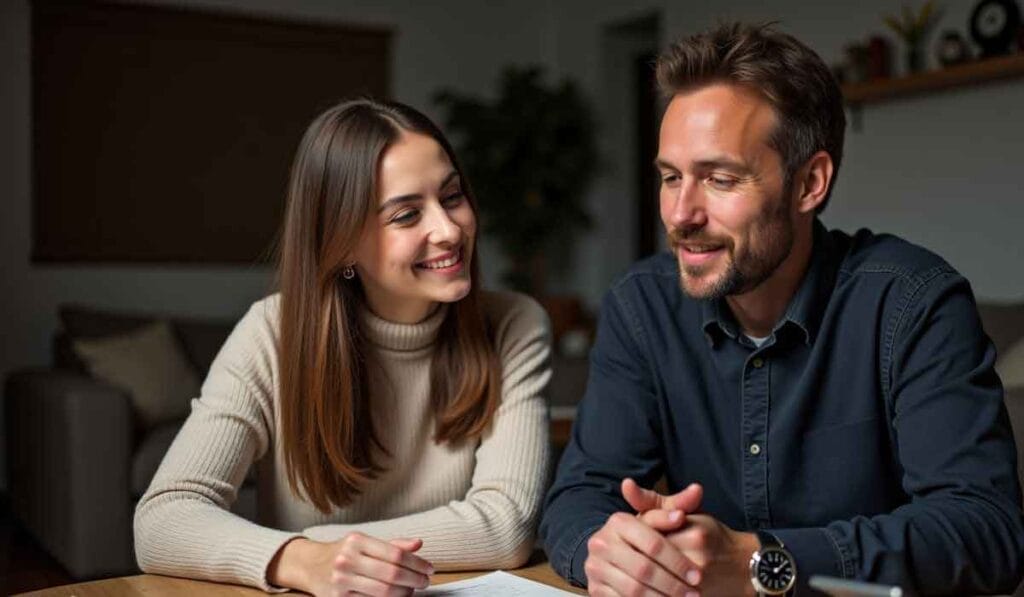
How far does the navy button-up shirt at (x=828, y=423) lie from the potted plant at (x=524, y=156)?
3931 mm

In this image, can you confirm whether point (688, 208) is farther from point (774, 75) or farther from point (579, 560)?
point (579, 560)

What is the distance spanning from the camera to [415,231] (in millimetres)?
1499

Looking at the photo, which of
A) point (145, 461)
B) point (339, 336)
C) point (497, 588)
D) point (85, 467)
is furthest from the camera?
point (145, 461)

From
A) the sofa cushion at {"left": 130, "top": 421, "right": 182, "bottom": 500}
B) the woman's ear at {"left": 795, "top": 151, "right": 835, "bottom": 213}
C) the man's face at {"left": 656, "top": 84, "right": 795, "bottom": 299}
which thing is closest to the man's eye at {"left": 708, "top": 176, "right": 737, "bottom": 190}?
the man's face at {"left": 656, "top": 84, "right": 795, "bottom": 299}

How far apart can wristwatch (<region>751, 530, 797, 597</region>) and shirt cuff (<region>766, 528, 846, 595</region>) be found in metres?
0.04

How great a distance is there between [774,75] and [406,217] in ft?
1.78

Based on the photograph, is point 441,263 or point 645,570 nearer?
point 645,570

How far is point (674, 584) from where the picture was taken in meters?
1.01

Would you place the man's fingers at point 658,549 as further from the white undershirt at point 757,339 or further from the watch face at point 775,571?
the white undershirt at point 757,339

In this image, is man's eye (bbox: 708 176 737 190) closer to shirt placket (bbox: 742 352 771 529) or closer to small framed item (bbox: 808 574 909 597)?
shirt placket (bbox: 742 352 771 529)

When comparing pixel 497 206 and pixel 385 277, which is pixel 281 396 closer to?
pixel 385 277

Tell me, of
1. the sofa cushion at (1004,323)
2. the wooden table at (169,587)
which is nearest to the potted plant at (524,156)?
the sofa cushion at (1004,323)

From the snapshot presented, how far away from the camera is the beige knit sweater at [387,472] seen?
1275 mm

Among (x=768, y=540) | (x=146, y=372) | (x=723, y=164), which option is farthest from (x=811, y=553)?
(x=146, y=372)
